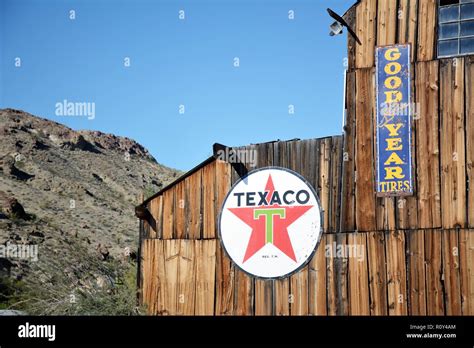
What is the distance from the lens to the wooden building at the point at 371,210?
1408 cm

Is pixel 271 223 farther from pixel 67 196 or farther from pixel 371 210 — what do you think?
pixel 67 196

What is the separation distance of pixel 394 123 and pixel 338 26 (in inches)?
103

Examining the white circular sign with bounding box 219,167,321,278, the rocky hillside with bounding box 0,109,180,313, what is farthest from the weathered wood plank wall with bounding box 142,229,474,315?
the rocky hillside with bounding box 0,109,180,313

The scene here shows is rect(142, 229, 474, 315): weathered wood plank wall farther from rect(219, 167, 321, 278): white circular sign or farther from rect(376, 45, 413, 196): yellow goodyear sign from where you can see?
rect(376, 45, 413, 196): yellow goodyear sign

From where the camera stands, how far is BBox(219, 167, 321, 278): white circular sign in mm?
15523

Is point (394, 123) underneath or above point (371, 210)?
above

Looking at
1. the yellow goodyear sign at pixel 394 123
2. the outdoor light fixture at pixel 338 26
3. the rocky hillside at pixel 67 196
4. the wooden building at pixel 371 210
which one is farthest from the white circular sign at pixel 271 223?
the rocky hillside at pixel 67 196

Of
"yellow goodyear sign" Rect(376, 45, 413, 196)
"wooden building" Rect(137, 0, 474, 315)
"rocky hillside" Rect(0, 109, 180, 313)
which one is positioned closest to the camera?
"wooden building" Rect(137, 0, 474, 315)

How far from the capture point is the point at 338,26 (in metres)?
15.8

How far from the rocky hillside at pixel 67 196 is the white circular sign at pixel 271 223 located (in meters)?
5.80

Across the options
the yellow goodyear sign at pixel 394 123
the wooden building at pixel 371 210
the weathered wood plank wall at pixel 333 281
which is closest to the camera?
the weathered wood plank wall at pixel 333 281

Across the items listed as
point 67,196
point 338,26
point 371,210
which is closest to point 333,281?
point 371,210

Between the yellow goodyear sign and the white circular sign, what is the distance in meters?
1.69

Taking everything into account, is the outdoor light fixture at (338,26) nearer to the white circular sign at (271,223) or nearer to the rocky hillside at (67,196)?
the white circular sign at (271,223)
